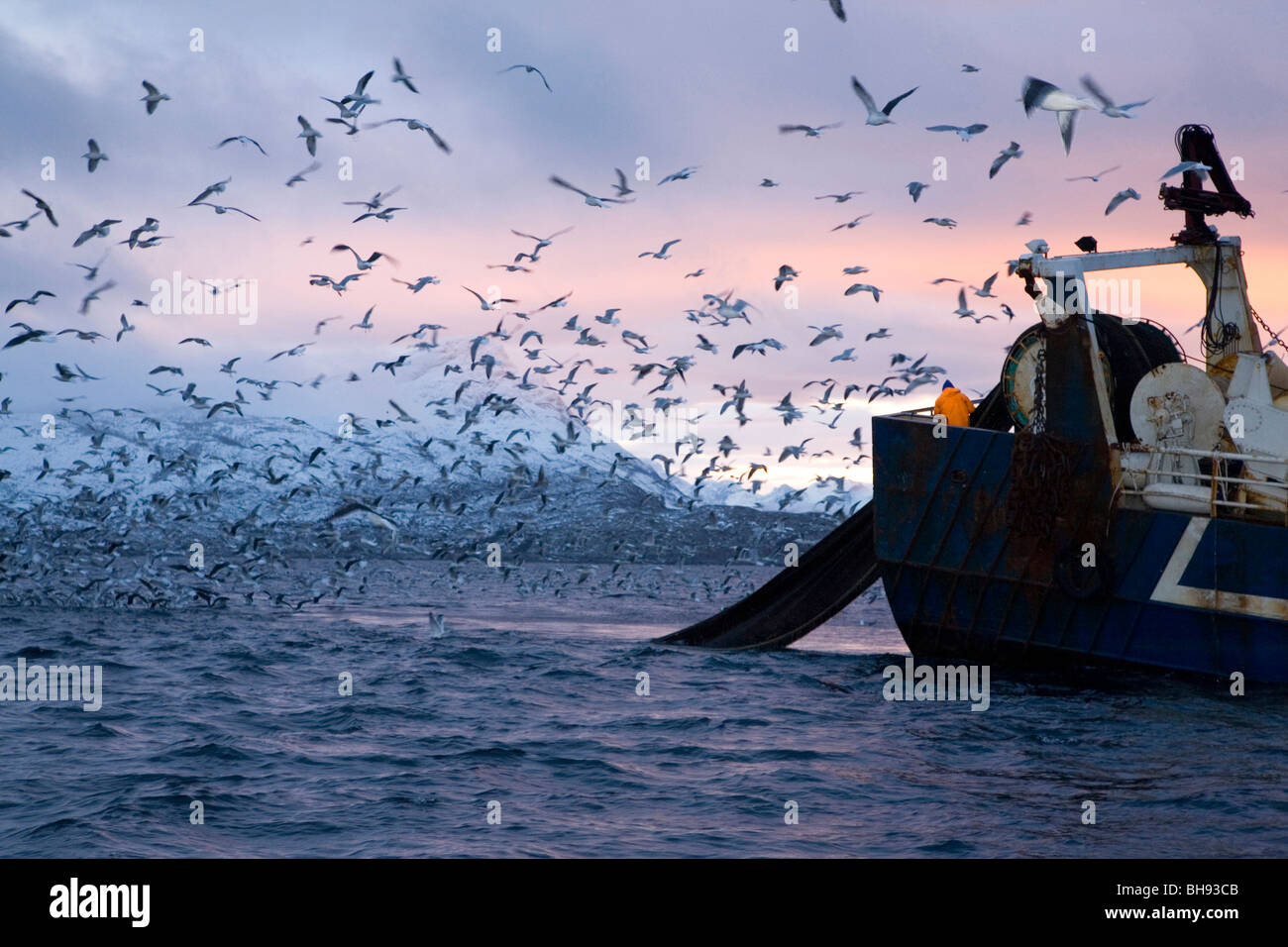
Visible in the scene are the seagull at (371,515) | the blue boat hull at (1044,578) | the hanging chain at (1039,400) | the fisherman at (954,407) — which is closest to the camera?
the blue boat hull at (1044,578)

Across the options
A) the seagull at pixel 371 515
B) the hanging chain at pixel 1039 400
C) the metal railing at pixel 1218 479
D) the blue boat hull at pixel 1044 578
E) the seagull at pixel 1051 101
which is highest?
the seagull at pixel 1051 101

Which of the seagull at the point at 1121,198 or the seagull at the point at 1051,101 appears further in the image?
the seagull at the point at 1121,198

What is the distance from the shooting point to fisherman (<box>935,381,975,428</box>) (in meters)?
24.4

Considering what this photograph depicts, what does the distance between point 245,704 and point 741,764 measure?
8837 mm

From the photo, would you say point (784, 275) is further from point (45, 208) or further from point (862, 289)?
point (45, 208)

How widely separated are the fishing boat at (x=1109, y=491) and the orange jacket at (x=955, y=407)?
566 mm

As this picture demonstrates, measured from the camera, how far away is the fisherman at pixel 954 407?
79.9ft

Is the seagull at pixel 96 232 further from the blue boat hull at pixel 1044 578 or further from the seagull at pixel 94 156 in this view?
the blue boat hull at pixel 1044 578

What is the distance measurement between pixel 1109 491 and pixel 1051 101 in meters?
9.30

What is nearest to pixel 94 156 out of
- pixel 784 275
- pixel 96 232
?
pixel 96 232

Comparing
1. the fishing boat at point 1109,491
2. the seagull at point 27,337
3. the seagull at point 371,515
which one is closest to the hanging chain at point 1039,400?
the fishing boat at point 1109,491

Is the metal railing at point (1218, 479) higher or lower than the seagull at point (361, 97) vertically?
lower

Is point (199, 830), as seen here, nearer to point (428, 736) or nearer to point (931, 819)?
point (428, 736)
